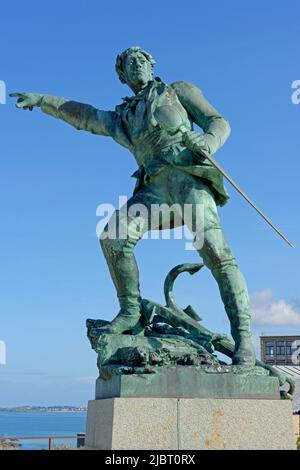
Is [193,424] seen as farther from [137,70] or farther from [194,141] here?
[137,70]

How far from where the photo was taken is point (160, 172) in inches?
251

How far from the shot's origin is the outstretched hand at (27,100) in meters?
7.04

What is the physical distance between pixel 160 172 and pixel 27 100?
6.30 feet

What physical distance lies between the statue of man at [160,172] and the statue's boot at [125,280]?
10 millimetres

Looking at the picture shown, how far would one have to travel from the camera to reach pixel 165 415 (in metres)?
5.16

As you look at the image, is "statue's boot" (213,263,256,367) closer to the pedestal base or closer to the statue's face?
the pedestal base

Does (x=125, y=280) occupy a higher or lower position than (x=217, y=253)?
lower

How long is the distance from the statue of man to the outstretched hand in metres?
0.01

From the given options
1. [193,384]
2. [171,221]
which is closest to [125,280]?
[171,221]

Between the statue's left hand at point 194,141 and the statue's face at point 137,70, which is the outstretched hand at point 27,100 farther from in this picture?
the statue's left hand at point 194,141

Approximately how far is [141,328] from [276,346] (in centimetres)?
6949

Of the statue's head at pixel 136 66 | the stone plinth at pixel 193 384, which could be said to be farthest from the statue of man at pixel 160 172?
the stone plinth at pixel 193 384

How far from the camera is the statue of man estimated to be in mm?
5973
